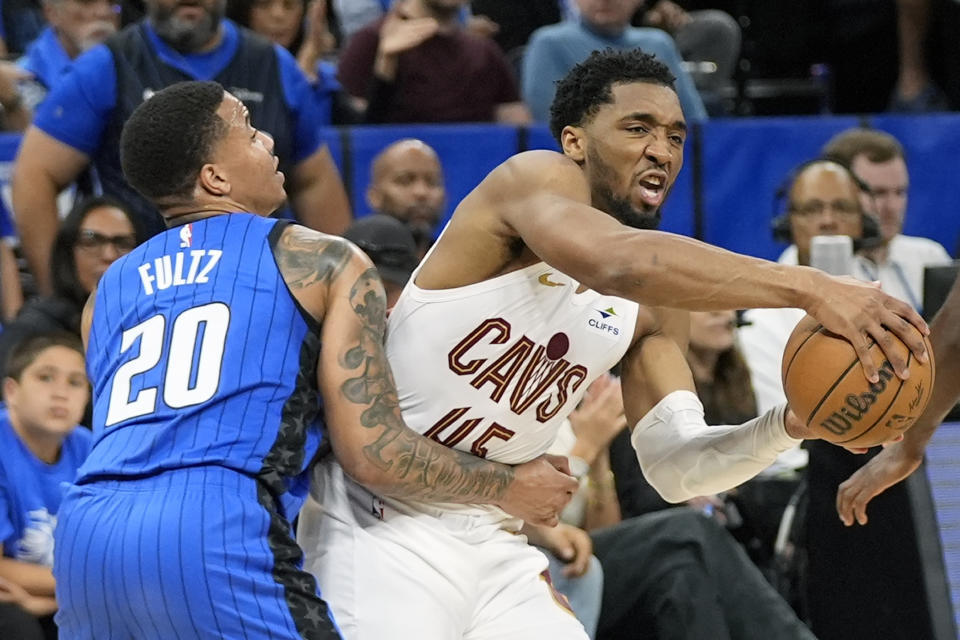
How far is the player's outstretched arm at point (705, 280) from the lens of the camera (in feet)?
10.2

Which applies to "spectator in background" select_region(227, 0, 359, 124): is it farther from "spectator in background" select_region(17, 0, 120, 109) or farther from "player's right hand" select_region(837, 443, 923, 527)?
"player's right hand" select_region(837, 443, 923, 527)

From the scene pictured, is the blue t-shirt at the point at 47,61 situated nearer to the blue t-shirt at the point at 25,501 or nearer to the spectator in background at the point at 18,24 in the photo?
the spectator in background at the point at 18,24

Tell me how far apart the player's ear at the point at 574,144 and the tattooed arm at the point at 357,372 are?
612mm

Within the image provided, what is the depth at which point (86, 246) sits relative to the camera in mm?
5668

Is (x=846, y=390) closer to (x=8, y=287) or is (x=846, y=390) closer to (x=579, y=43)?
(x=8, y=287)

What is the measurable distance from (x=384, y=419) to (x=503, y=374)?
1.29 ft

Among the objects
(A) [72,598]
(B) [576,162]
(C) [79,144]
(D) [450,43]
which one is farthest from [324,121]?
(A) [72,598]

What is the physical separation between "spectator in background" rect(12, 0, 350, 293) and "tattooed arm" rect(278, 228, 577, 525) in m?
2.64

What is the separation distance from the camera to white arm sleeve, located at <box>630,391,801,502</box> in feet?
12.2

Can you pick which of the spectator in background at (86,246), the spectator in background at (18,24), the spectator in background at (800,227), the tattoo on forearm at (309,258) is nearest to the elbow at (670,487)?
the tattoo on forearm at (309,258)

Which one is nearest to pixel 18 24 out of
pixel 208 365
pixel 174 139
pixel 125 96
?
pixel 125 96

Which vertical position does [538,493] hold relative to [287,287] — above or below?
below

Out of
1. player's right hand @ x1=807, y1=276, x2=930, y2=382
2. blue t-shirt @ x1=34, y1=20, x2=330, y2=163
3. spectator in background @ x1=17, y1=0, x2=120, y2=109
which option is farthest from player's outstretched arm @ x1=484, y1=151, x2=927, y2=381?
spectator in background @ x1=17, y1=0, x2=120, y2=109

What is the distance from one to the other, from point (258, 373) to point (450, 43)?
4537 millimetres
